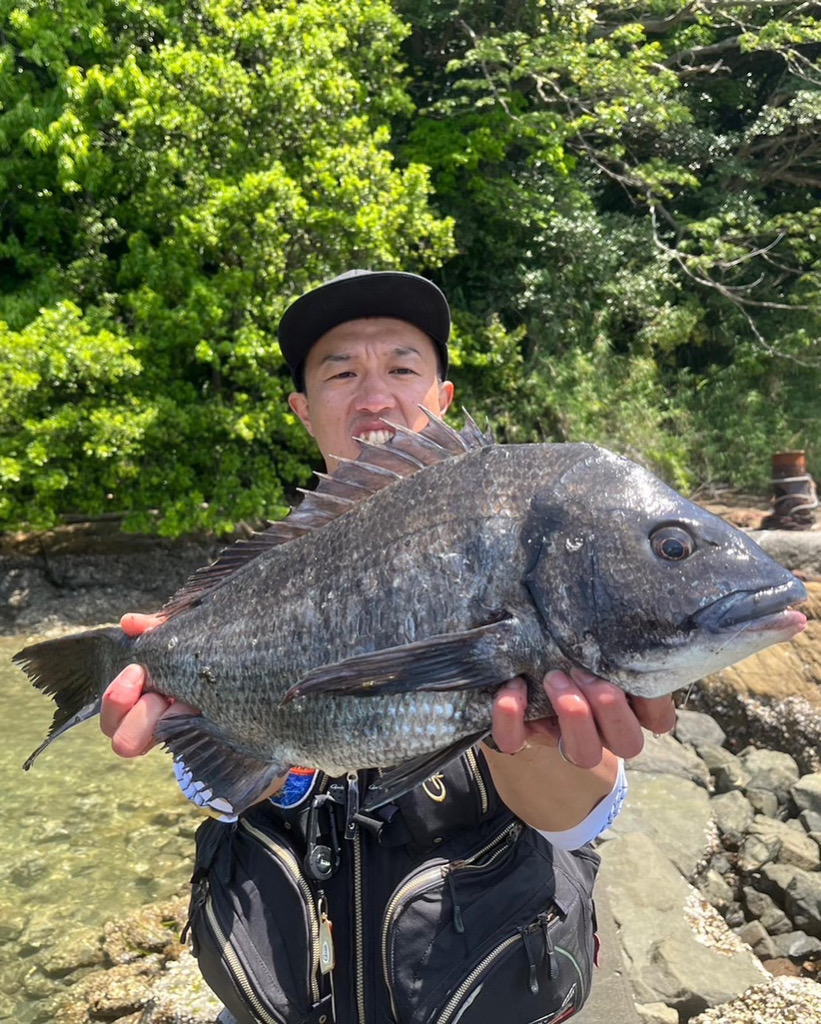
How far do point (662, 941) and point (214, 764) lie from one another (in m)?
3.19

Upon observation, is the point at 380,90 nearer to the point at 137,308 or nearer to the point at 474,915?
the point at 137,308

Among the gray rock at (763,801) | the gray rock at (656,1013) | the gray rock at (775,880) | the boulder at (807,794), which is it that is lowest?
the gray rock at (763,801)

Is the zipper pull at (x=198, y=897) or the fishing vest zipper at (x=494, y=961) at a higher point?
the zipper pull at (x=198, y=897)

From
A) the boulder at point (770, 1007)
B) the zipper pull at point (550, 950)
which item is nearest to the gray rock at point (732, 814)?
the boulder at point (770, 1007)

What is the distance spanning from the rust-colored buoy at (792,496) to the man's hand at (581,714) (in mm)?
9706

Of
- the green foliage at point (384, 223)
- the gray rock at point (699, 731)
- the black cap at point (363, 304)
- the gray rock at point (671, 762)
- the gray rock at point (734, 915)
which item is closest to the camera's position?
the black cap at point (363, 304)

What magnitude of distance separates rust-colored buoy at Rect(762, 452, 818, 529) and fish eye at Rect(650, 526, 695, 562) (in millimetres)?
9685

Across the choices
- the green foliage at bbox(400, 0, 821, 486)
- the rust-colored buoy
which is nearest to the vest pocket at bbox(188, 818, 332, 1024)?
the rust-colored buoy

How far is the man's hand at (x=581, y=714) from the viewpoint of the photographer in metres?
1.51

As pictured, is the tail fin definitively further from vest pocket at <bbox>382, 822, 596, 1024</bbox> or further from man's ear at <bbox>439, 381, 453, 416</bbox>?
man's ear at <bbox>439, 381, 453, 416</bbox>

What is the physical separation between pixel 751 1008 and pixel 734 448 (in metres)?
12.8

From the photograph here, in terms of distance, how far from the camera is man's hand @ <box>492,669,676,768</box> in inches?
59.6

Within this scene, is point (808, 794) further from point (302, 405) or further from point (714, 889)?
point (302, 405)

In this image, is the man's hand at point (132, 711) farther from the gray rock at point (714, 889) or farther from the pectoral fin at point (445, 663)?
the gray rock at point (714, 889)
